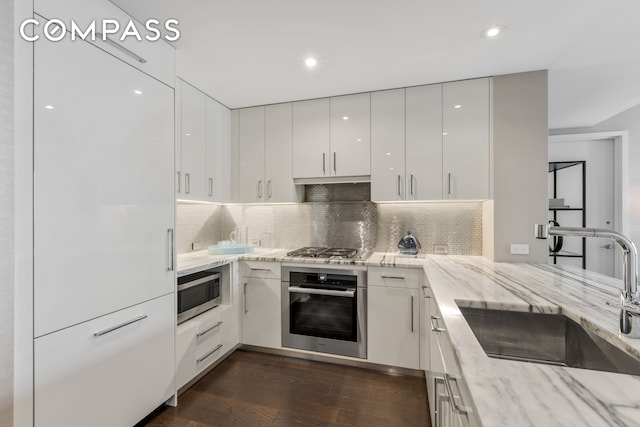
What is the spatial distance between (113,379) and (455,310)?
1769 millimetres

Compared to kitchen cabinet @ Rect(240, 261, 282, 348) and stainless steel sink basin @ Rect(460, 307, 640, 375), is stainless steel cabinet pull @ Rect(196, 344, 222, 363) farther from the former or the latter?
stainless steel sink basin @ Rect(460, 307, 640, 375)

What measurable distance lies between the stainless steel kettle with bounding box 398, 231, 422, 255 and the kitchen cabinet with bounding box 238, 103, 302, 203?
1.16m

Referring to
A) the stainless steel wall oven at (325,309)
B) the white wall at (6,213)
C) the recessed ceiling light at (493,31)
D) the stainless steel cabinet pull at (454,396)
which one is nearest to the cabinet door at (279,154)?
the stainless steel wall oven at (325,309)

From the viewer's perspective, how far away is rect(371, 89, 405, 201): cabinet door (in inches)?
100

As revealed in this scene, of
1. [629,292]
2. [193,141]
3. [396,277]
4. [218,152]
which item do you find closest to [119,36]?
[193,141]

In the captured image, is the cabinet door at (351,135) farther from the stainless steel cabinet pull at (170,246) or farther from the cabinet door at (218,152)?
the stainless steel cabinet pull at (170,246)

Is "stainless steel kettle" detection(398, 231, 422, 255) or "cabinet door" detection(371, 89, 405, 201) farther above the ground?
"cabinet door" detection(371, 89, 405, 201)

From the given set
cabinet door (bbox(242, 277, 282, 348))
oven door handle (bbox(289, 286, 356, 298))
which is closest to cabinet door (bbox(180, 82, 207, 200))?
cabinet door (bbox(242, 277, 282, 348))

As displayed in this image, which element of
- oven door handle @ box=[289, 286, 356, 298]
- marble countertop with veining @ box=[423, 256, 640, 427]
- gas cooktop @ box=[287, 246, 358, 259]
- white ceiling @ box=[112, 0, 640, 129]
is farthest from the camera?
gas cooktop @ box=[287, 246, 358, 259]

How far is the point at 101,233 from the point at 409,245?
7.71ft

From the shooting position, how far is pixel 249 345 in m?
2.63

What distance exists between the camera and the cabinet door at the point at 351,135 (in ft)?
8.64

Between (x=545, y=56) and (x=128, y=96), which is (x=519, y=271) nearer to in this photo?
(x=545, y=56)

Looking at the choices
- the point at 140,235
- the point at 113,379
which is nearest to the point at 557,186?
the point at 140,235
